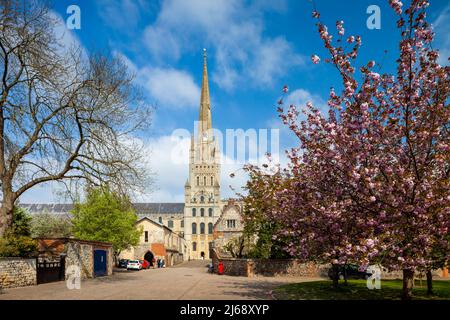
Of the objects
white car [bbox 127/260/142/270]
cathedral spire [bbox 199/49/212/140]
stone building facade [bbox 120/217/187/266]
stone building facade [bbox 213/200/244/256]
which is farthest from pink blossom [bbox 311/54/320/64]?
cathedral spire [bbox 199/49/212/140]

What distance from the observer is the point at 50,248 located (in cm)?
3009

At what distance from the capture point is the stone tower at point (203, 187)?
4628 inches

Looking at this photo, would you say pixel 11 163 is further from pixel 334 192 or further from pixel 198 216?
pixel 198 216

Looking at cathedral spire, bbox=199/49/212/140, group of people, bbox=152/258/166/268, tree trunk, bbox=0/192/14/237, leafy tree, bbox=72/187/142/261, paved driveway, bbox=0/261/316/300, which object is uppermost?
cathedral spire, bbox=199/49/212/140

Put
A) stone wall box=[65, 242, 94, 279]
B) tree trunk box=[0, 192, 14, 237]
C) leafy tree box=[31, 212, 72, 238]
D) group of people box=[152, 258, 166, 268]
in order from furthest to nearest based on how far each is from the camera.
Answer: leafy tree box=[31, 212, 72, 238]
group of people box=[152, 258, 166, 268]
stone wall box=[65, 242, 94, 279]
tree trunk box=[0, 192, 14, 237]

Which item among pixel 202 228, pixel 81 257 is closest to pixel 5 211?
pixel 81 257

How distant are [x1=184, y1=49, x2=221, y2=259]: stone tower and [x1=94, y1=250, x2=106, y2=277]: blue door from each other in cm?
8067

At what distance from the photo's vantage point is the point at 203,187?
123 m

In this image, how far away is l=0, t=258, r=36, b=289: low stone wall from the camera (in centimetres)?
2192

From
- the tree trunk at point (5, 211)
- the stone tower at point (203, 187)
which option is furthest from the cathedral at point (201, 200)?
the tree trunk at point (5, 211)

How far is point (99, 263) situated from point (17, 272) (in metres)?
13.1

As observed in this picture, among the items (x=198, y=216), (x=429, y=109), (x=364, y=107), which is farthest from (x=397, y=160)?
(x=198, y=216)

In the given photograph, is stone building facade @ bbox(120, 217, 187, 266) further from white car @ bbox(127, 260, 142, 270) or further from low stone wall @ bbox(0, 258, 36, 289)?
low stone wall @ bbox(0, 258, 36, 289)

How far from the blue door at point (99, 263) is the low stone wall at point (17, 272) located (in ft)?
34.7
